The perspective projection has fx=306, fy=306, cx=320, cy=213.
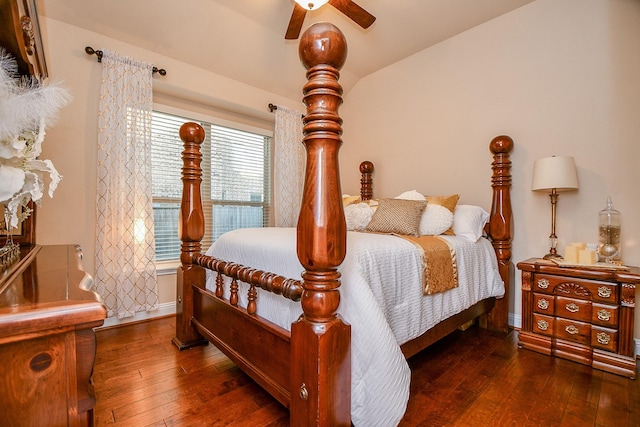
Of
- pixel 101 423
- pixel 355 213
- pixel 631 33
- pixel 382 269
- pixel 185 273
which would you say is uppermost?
pixel 631 33

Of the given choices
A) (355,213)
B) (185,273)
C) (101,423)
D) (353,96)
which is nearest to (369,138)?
(353,96)

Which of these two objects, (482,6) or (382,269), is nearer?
(382,269)

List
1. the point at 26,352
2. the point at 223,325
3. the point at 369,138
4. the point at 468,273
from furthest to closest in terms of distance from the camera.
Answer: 1. the point at 369,138
2. the point at 468,273
3. the point at 223,325
4. the point at 26,352

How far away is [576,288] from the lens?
6.57 ft

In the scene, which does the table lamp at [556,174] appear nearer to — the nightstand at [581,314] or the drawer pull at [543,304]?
the nightstand at [581,314]

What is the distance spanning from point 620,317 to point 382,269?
1624 mm

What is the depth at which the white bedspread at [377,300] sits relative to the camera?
1145 mm

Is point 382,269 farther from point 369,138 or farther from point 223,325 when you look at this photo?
point 369,138

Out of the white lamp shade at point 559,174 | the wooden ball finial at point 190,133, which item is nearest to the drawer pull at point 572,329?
the white lamp shade at point 559,174

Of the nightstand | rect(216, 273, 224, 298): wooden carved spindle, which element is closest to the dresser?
rect(216, 273, 224, 298): wooden carved spindle

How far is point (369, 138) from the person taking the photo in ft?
12.5

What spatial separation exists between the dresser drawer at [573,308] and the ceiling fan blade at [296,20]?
2.67 meters

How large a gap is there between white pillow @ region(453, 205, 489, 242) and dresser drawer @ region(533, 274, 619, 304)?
486mm

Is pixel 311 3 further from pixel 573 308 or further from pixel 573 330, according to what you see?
pixel 573 330
